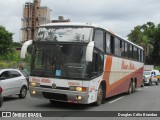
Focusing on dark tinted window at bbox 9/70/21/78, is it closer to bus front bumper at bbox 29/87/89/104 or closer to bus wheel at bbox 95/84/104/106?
bus front bumper at bbox 29/87/89/104

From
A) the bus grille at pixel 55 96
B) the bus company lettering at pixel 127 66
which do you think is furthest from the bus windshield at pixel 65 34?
the bus company lettering at pixel 127 66

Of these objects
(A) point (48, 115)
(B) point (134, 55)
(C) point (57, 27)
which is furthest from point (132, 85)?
(A) point (48, 115)

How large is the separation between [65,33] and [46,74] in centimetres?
179

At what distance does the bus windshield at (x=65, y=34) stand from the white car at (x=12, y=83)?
3.21 m

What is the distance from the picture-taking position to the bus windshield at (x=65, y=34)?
14.5 metres

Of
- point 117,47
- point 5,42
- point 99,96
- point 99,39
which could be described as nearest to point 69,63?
point 99,39

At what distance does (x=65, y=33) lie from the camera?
1482cm

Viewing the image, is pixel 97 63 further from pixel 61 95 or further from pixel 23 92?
pixel 23 92

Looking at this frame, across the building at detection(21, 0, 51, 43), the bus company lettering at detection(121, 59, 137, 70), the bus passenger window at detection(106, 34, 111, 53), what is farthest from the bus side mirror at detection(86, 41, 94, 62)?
the building at detection(21, 0, 51, 43)

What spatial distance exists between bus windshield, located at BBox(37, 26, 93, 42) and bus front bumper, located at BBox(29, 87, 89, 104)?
1.99 metres

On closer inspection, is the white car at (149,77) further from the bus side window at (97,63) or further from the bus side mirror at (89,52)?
the bus side mirror at (89,52)

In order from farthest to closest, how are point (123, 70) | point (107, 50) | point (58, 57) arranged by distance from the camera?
point (123, 70), point (107, 50), point (58, 57)

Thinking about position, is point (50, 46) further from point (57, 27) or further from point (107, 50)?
point (107, 50)

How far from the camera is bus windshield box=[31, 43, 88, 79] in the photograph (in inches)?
549
